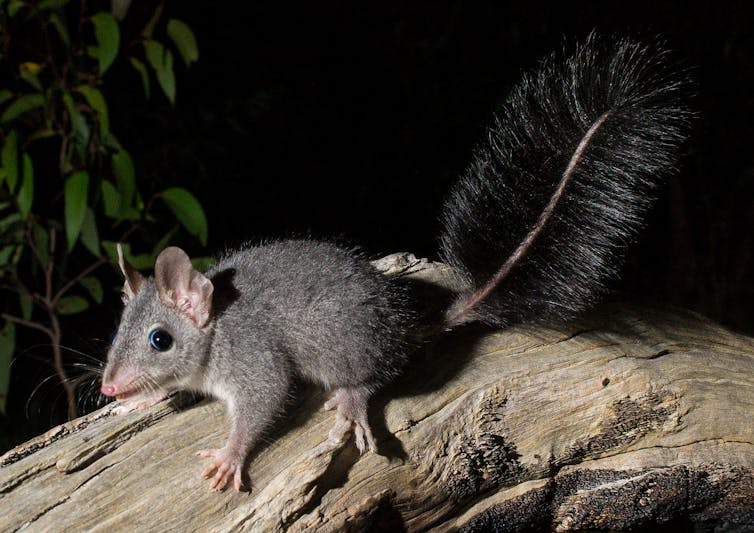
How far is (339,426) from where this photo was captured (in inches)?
111

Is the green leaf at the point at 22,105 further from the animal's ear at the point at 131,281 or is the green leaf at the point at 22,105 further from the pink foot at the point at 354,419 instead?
the pink foot at the point at 354,419

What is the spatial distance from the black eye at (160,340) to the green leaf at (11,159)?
1.49 metres

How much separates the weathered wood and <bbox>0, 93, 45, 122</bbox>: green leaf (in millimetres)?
1794

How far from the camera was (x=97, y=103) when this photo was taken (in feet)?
12.9

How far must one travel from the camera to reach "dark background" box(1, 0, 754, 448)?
18.0ft

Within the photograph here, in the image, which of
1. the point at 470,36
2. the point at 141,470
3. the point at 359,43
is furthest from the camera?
the point at 359,43

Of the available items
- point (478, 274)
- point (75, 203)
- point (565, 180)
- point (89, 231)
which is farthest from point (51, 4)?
point (565, 180)

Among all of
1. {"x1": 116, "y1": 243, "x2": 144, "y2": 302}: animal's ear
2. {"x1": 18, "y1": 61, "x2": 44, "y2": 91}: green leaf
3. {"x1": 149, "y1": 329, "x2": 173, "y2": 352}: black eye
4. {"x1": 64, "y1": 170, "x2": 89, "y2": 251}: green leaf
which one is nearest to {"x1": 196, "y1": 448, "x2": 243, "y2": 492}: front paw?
{"x1": 149, "y1": 329, "x2": 173, "y2": 352}: black eye

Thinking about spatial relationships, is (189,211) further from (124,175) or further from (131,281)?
(131,281)

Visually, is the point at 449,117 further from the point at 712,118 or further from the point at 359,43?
the point at 712,118

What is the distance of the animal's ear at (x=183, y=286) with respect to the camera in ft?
9.45

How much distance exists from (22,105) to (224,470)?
2387mm

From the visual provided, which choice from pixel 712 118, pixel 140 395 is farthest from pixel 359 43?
pixel 140 395

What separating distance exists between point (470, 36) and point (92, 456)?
4.05 meters
